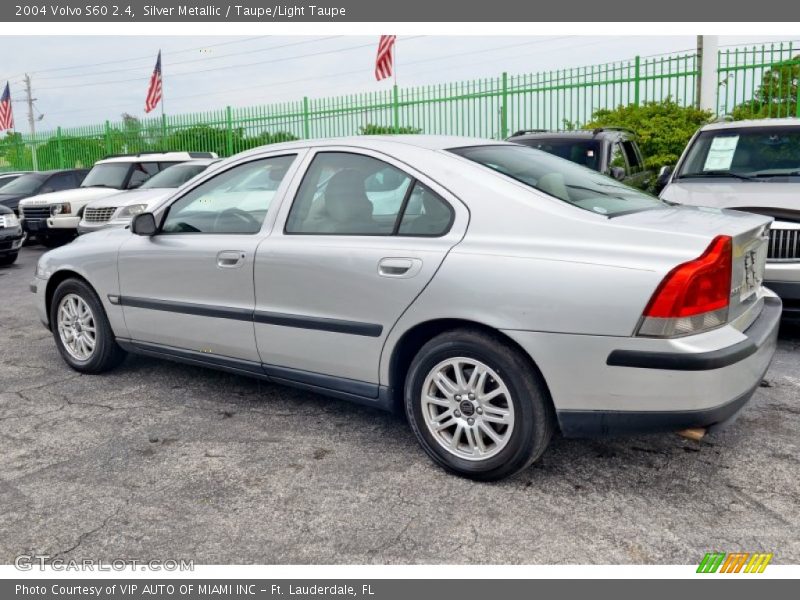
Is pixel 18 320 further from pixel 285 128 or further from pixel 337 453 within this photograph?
pixel 285 128

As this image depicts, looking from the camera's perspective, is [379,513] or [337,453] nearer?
[379,513]

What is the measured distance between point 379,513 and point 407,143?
1788mm

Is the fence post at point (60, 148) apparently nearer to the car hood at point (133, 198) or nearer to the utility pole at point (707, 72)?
the car hood at point (133, 198)

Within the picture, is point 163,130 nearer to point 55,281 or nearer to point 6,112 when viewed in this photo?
point 6,112

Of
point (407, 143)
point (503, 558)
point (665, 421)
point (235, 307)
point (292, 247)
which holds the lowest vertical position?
point (503, 558)

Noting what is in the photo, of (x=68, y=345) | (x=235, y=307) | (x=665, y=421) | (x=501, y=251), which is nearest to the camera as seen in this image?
(x=665, y=421)

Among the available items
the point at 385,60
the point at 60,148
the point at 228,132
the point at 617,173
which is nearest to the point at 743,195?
the point at 617,173

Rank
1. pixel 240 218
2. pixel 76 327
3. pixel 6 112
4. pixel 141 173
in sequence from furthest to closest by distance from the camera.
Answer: pixel 6 112 → pixel 141 173 → pixel 76 327 → pixel 240 218

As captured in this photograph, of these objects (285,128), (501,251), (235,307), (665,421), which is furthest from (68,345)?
(285,128)

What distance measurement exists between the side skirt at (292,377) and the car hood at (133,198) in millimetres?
6540

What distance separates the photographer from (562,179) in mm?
3699

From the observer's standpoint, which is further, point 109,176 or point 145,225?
point 109,176

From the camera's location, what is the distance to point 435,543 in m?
2.87

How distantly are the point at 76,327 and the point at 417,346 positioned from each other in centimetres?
281
